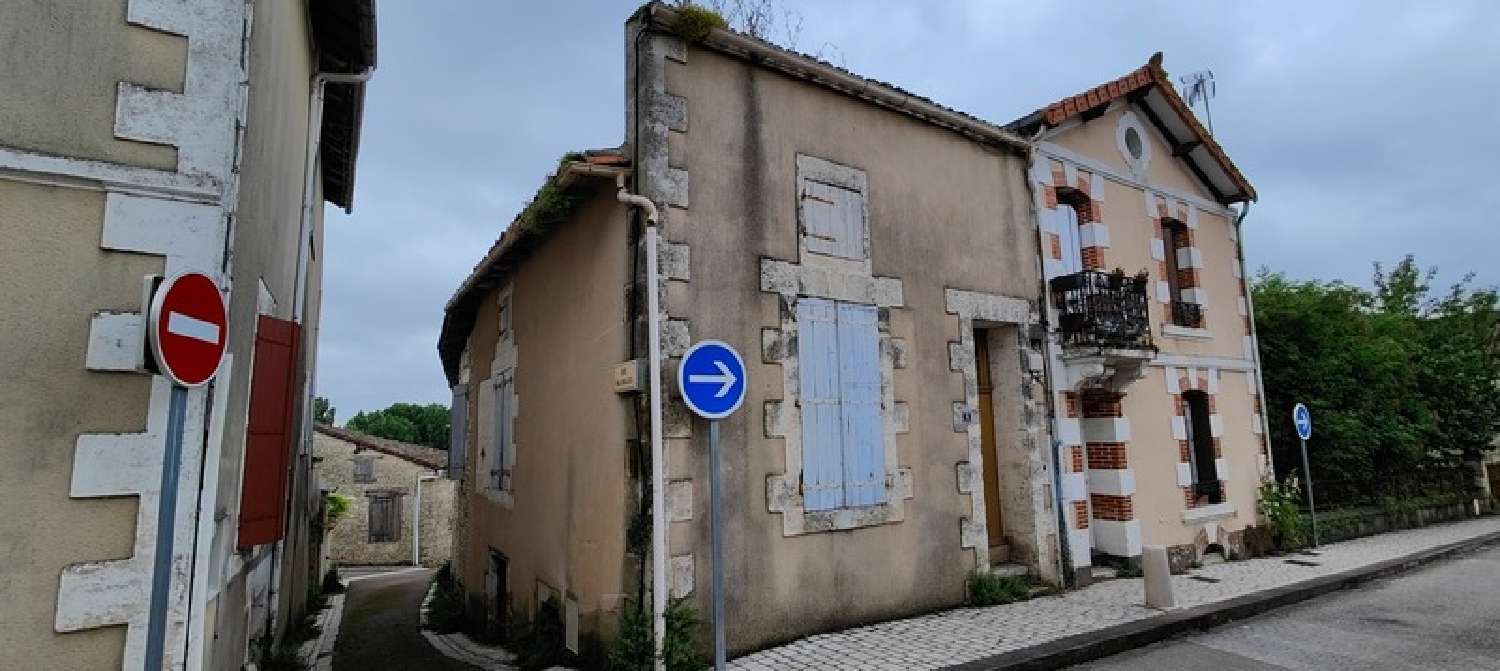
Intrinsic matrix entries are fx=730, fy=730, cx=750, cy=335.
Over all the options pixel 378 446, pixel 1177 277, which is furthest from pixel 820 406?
pixel 378 446

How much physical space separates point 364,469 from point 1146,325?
911 inches

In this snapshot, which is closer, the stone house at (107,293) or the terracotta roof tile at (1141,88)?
the stone house at (107,293)

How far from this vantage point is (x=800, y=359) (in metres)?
6.03

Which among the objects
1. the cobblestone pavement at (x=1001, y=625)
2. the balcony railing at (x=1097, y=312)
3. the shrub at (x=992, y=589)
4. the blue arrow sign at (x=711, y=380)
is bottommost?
the cobblestone pavement at (x=1001, y=625)

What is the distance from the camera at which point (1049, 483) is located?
7500mm

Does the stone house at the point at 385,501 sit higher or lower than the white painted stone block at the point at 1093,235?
lower

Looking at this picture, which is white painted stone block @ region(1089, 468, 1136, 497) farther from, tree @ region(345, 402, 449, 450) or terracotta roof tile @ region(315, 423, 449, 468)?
tree @ region(345, 402, 449, 450)

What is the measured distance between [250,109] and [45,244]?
1.07 m

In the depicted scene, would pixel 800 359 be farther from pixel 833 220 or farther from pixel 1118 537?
pixel 1118 537

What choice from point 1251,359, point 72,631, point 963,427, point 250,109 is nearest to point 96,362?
point 72,631

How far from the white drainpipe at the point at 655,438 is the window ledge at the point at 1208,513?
24.2ft

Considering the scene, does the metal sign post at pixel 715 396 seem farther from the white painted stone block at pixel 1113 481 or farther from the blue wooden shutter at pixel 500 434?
the white painted stone block at pixel 1113 481

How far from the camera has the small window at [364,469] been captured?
2344 centimetres

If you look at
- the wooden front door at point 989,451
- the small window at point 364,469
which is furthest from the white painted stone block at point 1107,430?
the small window at point 364,469
